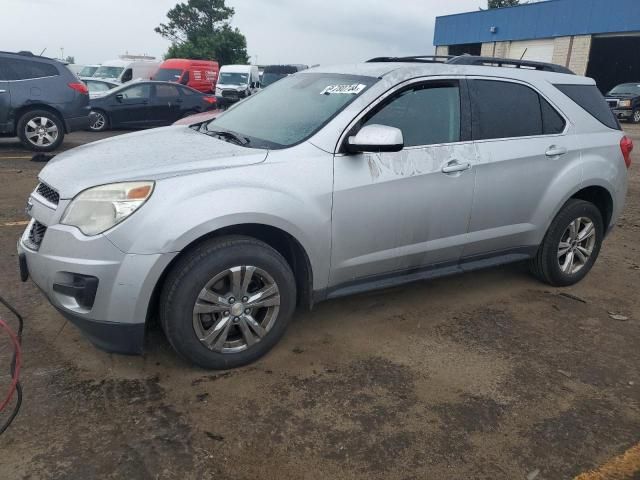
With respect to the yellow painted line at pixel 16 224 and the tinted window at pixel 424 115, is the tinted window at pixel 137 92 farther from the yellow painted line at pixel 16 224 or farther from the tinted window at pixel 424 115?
the tinted window at pixel 424 115

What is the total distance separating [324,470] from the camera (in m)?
2.26

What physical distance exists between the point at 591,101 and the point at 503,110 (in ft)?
3.35

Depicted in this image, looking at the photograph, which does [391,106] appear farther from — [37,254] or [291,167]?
[37,254]

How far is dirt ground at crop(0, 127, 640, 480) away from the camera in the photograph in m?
2.30

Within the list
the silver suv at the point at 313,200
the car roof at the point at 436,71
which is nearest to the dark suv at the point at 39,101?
the silver suv at the point at 313,200

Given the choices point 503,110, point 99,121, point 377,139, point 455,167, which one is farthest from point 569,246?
point 99,121

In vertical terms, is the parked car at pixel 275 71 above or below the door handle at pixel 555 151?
above

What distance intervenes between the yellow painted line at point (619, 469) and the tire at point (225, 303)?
1655 mm

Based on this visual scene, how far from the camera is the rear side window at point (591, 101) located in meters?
4.14

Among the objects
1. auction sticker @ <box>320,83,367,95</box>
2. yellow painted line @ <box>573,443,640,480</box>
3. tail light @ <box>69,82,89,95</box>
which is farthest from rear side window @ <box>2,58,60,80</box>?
yellow painted line @ <box>573,443,640,480</box>

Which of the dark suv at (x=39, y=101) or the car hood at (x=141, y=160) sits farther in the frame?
the dark suv at (x=39, y=101)

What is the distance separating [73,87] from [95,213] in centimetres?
833

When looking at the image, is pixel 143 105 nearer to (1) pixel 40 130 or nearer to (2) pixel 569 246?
(1) pixel 40 130

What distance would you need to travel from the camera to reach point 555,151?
3891 millimetres
